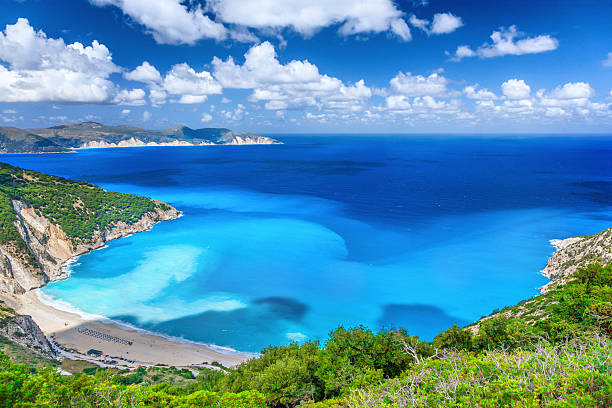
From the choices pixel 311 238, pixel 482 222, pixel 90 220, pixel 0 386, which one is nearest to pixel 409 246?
pixel 311 238

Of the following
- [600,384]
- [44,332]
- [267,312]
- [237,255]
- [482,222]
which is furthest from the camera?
[482,222]

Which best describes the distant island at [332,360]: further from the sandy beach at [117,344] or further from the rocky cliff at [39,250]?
the rocky cliff at [39,250]

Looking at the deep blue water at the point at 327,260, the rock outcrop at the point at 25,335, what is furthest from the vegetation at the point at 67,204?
the rock outcrop at the point at 25,335

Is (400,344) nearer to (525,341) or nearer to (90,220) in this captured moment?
(525,341)

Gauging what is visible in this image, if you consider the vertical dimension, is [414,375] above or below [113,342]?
above

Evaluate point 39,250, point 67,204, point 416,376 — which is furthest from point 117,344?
point 67,204

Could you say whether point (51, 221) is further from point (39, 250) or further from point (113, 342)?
point (113, 342)
